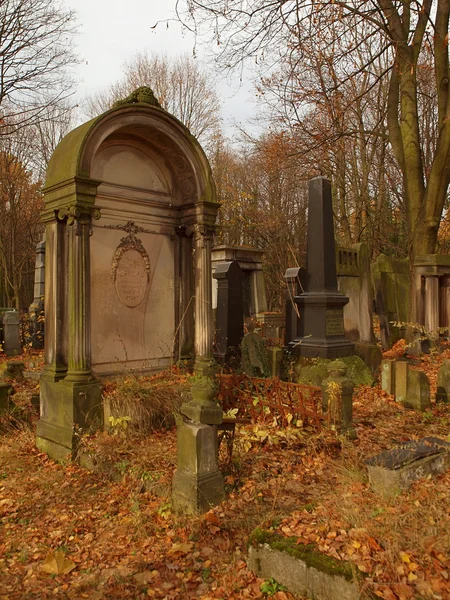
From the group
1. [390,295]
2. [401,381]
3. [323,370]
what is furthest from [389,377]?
[390,295]

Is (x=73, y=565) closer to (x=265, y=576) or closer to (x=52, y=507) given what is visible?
(x=52, y=507)

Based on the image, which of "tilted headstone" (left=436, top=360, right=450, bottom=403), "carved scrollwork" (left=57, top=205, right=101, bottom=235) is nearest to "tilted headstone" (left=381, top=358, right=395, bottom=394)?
"tilted headstone" (left=436, top=360, right=450, bottom=403)

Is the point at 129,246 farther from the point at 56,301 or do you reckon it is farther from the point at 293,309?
the point at 293,309

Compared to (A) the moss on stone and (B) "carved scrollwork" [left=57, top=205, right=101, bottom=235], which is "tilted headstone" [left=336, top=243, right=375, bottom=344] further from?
(B) "carved scrollwork" [left=57, top=205, right=101, bottom=235]

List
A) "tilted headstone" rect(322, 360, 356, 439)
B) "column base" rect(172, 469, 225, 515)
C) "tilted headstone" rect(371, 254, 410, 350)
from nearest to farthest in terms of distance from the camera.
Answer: "column base" rect(172, 469, 225, 515), "tilted headstone" rect(322, 360, 356, 439), "tilted headstone" rect(371, 254, 410, 350)

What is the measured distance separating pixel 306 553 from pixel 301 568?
0.08 metres

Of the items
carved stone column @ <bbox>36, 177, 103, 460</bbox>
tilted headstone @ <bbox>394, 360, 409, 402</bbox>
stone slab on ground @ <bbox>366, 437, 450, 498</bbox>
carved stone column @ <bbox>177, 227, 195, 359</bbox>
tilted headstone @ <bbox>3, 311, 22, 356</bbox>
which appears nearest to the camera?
stone slab on ground @ <bbox>366, 437, 450, 498</bbox>

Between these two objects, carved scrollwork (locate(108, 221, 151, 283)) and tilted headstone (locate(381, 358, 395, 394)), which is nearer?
carved scrollwork (locate(108, 221, 151, 283))

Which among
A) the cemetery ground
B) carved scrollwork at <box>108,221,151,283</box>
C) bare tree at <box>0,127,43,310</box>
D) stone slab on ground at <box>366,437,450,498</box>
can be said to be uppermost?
bare tree at <box>0,127,43,310</box>

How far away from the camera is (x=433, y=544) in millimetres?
2730

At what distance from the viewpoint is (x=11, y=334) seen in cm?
1291

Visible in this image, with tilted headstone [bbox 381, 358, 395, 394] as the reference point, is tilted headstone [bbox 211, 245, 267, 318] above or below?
above

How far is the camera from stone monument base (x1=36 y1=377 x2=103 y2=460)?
18.4 ft

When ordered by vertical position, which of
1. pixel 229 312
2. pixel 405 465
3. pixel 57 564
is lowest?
pixel 57 564
